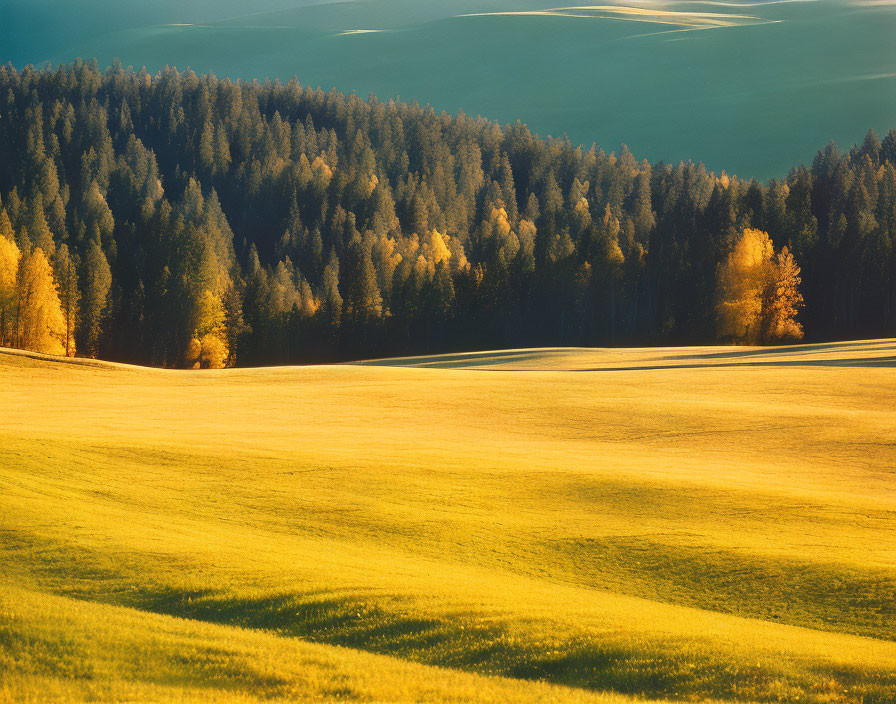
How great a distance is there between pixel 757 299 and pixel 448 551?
278 ft

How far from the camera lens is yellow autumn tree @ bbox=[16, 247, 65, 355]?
324 ft

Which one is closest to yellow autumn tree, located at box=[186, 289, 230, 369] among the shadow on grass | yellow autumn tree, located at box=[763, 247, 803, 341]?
yellow autumn tree, located at box=[763, 247, 803, 341]

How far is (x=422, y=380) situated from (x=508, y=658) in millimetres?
36440

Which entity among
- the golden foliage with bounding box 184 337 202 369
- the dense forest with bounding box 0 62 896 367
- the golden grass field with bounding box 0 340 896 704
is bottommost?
the golden foliage with bounding box 184 337 202 369

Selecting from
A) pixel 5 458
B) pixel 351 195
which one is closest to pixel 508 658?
pixel 5 458

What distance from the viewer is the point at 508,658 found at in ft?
52.4

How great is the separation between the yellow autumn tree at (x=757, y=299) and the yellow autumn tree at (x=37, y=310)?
73436 mm

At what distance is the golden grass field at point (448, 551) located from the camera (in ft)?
49.1

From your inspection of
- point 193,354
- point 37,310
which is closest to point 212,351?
point 193,354

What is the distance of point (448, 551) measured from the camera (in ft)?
74.5

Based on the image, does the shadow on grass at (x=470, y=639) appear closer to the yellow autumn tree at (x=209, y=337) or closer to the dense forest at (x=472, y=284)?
the dense forest at (x=472, y=284)

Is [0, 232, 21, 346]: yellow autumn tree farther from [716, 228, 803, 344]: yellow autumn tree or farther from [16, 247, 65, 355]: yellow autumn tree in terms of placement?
[716, 228, 803, 344]: yellow autumn tree

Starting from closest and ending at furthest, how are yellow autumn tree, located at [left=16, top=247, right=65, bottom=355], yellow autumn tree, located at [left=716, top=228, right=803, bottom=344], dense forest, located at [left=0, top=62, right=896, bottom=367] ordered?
yellow autumn tree, located at [left=16, top=247, right=65, bottom=355] → yellow autumn tree, located at [left=716, top=228, right=803, bottom=344] → dense forest, located at [left=0, top=62, right=896, bottom=367]

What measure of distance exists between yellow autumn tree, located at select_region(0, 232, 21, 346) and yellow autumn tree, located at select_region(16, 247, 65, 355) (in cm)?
59
